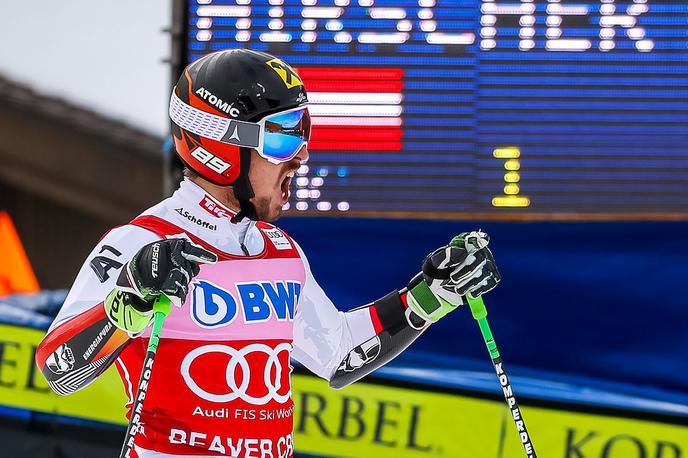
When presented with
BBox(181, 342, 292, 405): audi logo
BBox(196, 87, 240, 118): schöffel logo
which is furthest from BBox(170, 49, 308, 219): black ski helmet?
BBox(181, 342, 292, 405): audi logo

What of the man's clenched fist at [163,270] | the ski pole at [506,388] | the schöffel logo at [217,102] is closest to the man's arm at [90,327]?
the man's clenched fist at [163,270]

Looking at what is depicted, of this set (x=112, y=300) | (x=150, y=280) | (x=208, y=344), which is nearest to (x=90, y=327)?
(x=112, y=300)

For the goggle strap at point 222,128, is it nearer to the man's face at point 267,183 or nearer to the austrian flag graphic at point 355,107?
the man's face at point 267,183

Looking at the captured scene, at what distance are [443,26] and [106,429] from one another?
1.95 meters

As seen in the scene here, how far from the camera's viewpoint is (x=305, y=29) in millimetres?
4441

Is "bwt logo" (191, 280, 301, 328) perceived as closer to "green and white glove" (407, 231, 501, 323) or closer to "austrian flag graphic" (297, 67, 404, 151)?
"green and white glove" (407, 231, 501, 323)

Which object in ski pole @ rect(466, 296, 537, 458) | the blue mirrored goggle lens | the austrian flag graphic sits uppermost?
the austrian flag graphic

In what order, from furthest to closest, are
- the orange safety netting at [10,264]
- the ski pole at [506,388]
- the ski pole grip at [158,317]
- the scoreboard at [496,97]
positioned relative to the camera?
1. the orange safety netting at [10,264]
2. the scoreboard at [496,97]
3. the ski pole at [506,388]
4. the ski pole grip at [158,317]

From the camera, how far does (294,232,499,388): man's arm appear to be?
3066 mm

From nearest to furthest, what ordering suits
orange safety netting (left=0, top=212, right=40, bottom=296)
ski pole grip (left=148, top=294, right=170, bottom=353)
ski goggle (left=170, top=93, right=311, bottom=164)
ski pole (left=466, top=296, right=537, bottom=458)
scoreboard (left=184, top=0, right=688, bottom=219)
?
ski pole grip (left=148, top=294, right=170, bottom=353) < ski goggle (left=170, top=93, right=311, bottom=164) < ski pole (left=466, top=296, right=537, bottom=458) < scoreboard (left=184, top=0, right=688, bottom=219) < orange safety netting (left=0, top=212, right=40, bottom=296)

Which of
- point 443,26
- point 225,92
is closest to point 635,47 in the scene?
point 443,26

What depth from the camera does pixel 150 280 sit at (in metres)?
2.48

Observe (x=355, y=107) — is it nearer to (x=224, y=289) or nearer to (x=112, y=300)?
(x=224, y=289)

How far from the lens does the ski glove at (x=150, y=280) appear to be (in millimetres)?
2490
